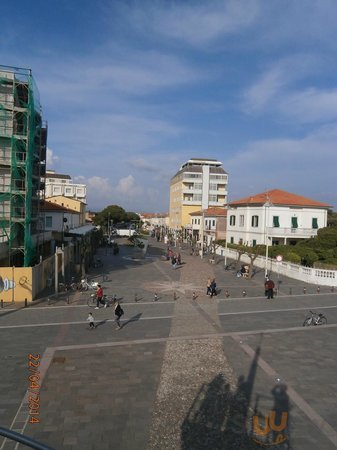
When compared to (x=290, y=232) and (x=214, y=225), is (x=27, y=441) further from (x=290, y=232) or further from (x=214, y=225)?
(x=214, y=225)

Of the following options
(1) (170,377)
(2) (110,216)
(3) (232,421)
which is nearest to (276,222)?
(1) (170,377)

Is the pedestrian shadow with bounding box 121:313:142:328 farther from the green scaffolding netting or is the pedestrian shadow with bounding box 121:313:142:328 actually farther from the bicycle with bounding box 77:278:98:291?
the green scaffolding netting

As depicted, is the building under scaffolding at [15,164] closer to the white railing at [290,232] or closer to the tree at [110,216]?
the white railing at [290,232]

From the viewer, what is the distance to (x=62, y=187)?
11569 centimetres

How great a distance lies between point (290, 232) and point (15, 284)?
34854mm

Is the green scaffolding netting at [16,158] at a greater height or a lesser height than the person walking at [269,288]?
greater

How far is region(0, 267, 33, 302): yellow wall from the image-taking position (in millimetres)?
20625

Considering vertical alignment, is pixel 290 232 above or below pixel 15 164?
below

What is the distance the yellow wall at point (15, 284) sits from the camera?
67.7ft

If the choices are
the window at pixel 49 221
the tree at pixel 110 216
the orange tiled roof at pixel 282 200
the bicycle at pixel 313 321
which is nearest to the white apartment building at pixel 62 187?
the tree at pixel 110 216

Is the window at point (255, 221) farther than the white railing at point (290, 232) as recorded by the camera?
Yes

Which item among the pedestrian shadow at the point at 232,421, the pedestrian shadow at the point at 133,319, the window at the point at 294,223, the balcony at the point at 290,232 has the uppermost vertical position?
the window at the point at 294,223

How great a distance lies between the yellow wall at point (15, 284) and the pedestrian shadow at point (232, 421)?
1334 centimetres

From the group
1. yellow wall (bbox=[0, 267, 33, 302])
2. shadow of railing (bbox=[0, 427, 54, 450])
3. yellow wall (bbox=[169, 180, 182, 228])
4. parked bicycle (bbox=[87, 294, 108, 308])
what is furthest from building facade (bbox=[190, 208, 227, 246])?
shadow of railing (bbox=[0, 427, 54, 450])
